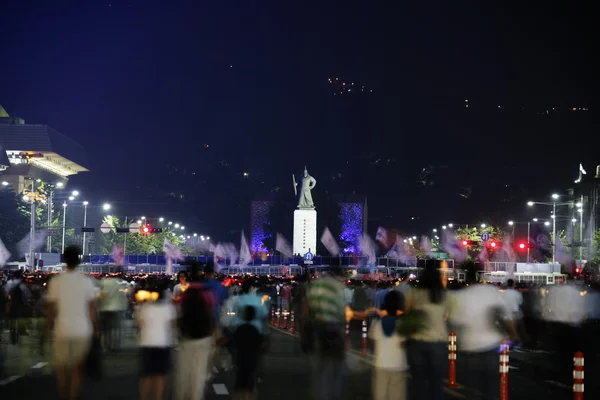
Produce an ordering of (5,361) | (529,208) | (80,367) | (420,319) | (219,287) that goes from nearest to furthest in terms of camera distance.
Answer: (80,367) < (420,319) < (219,287) < (5,361) < (529,208)

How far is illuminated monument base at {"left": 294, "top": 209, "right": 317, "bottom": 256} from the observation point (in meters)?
116

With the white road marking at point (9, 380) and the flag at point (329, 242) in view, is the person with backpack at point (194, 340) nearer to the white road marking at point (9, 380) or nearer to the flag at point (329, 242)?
the white road marking at point (9, 380)

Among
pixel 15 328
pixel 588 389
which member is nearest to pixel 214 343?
pixel 588 389

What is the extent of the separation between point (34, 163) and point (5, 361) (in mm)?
143208

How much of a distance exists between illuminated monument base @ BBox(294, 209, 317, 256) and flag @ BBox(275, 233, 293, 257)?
3907 centimetres

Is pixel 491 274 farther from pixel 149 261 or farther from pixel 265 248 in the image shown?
pixel 265 248

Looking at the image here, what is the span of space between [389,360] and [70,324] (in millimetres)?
3660

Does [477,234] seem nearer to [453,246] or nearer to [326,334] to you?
[453,246]

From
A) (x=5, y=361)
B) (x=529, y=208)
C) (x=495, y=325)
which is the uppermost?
(x=529, y=208)

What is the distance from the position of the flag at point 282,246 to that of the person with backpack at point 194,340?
144188mm

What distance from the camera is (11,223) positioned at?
90.6 metres

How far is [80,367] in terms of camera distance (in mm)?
10766

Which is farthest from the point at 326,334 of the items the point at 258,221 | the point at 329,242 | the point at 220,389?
the point at 258,221

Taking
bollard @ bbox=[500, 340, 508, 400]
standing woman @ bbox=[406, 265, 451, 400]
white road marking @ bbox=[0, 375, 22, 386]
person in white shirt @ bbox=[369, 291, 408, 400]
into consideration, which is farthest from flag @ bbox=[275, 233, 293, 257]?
person in white shirt @ bbox=[369, 291, 408, 400]
